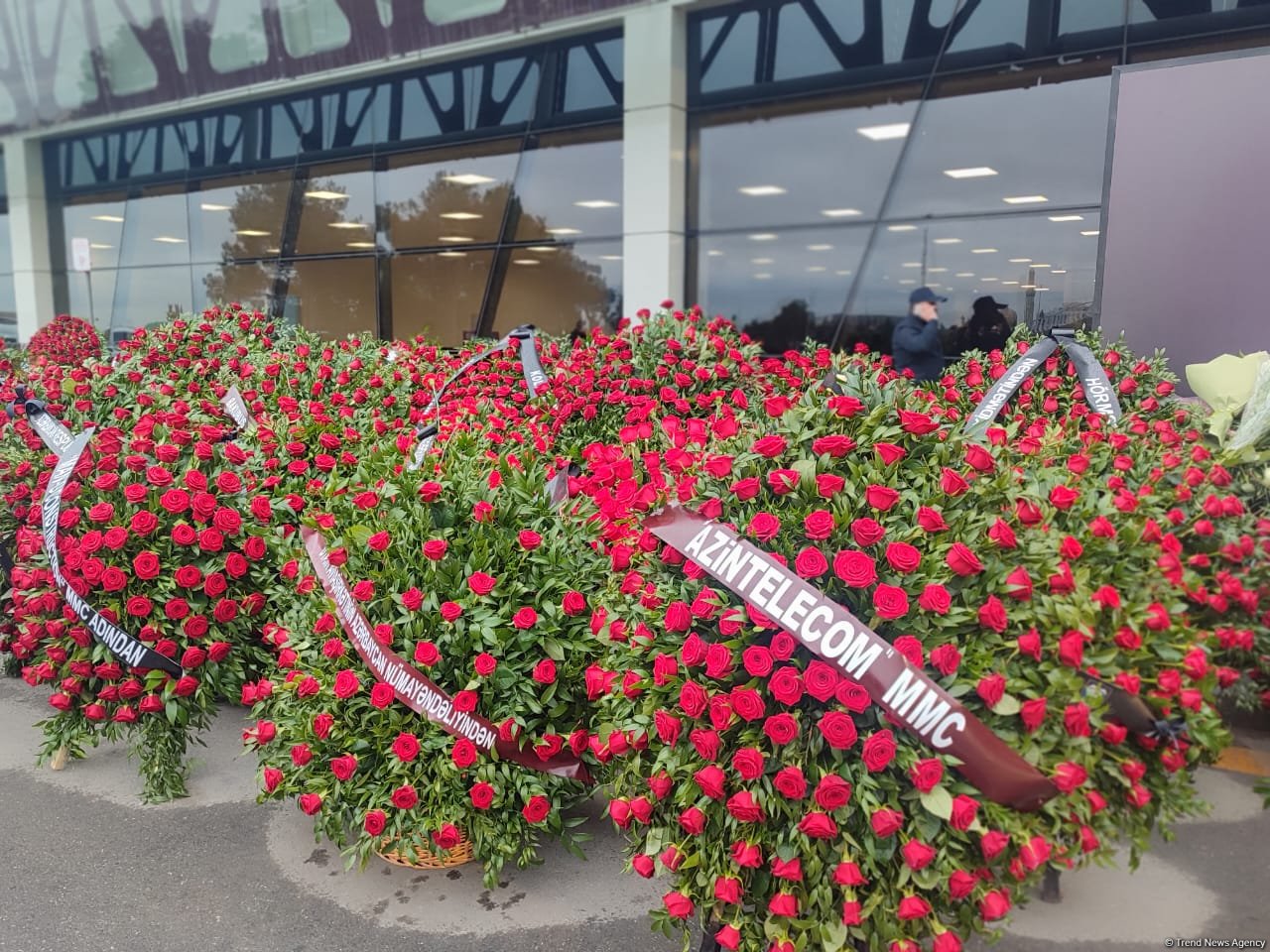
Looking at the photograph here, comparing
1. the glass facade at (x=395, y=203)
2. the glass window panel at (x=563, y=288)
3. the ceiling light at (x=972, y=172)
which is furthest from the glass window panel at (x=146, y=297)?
the ceiling light at (x=972, y=172)

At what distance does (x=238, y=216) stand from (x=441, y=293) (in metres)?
5.31

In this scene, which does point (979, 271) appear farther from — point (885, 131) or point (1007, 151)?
point (885, 131)

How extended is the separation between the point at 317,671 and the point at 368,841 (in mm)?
622

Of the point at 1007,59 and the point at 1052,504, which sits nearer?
the point at 1052,504

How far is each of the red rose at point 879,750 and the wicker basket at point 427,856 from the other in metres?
1.73

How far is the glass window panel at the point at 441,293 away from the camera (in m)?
14.0

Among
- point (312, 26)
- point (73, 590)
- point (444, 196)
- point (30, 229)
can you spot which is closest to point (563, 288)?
point (444, 196)

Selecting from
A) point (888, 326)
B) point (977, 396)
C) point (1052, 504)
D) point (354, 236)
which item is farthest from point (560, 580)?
point (354, 236)

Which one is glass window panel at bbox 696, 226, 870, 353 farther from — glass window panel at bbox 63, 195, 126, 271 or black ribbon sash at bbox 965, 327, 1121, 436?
glass window panel at bbox 63, 195, 126, 271

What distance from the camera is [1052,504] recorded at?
7.98ft

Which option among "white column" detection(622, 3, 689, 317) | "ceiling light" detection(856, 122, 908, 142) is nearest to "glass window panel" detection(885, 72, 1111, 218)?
"ceiling light" detection(856, 122, 908, 142)

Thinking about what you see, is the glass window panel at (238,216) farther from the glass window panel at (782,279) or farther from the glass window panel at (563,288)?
the glass window panel at (782,279)

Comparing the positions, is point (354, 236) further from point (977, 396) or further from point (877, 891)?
point (877, 891)

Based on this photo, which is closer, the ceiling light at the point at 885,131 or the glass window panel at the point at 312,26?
the ceiling light at the point at 885,131
